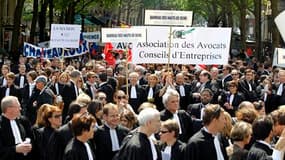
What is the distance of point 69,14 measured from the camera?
4988cm

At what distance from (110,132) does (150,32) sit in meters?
6.87

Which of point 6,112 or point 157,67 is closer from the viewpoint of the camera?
point 6,112

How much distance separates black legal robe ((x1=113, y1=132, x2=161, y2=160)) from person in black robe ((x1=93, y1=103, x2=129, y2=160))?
1.34 m

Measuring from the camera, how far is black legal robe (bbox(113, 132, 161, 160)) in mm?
7676

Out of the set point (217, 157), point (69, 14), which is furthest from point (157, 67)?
point (69, 14)

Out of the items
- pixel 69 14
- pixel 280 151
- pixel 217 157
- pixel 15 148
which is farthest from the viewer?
pixel 69 14

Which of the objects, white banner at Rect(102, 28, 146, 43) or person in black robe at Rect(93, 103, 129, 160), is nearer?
person in black robe at Rect(93, 103, 129, 160)

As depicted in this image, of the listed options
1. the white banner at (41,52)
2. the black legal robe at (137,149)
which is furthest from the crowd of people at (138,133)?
the white banner at (41,52)

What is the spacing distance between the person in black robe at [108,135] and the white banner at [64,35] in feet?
40.5

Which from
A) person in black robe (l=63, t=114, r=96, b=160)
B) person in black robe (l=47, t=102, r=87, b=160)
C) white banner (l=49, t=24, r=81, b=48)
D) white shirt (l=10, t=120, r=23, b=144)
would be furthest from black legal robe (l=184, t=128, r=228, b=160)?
white banner (l=49, t=24, r=81, b=48)

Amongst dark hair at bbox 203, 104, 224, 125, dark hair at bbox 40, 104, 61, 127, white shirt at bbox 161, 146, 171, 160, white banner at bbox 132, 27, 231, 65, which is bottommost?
white shirt at bbox 161, 146, 171, 160

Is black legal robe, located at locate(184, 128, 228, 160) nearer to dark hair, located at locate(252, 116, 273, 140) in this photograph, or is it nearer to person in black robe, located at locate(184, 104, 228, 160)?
person in black robe, located at locate(184, 104, 228, 160)

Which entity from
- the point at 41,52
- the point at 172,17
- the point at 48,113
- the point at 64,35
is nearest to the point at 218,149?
the point at 48,113

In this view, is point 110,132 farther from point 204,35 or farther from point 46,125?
point 204,35
